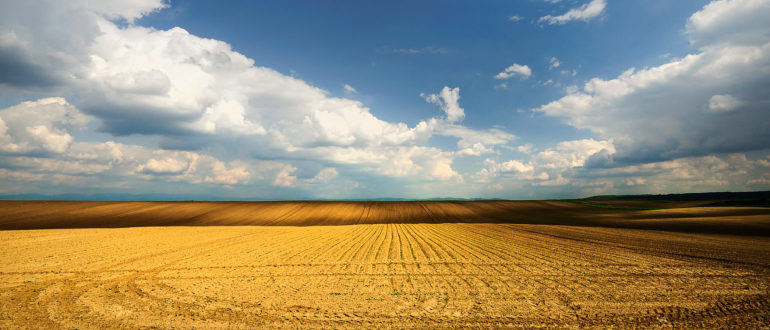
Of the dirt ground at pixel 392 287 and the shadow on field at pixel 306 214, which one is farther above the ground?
the dirt ground at pixel 392 287

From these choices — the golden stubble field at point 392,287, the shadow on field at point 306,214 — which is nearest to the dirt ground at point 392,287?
the golden stubble field at point 392,287

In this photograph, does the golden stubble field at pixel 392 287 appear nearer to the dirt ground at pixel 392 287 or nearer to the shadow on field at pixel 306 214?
the dirt ground at pixel 392 287

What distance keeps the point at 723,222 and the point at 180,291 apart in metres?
47.5

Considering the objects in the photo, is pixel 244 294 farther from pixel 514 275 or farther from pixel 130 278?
pixel 514 275

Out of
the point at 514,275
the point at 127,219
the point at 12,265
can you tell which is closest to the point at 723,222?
the point at 514,275

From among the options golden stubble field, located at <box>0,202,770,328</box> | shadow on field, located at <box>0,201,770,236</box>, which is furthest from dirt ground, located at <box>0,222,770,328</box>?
shadow on field, located at <box>0,201,770,236</box>

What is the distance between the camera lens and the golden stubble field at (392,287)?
8.78m

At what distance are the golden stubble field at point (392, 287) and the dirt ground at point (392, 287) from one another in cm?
6

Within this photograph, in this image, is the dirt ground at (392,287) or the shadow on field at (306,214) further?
the shadow on field at (306,214)

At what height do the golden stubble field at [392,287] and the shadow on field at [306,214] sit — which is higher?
the golden stubble field at [392,287]

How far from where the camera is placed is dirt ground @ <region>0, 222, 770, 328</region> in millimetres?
8758

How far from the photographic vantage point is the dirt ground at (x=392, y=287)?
876 cm

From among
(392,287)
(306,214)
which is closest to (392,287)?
(392,287)

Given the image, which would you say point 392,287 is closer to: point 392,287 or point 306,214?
point 392,287
